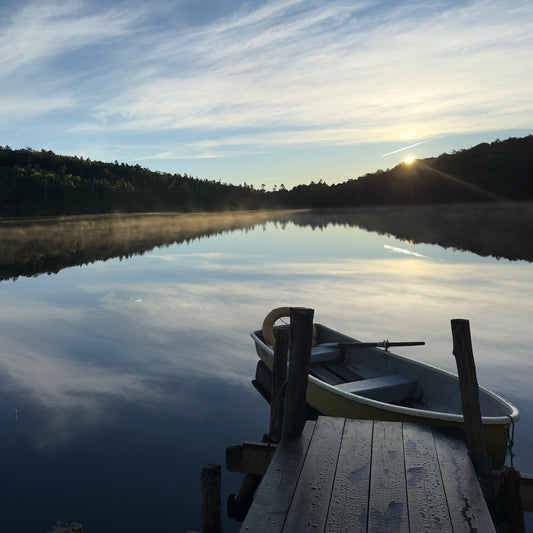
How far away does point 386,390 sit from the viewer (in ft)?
27.7

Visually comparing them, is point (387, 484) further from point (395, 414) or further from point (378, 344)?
point (378, 344)

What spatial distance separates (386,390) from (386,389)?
0.06 ft

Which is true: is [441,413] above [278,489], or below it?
above

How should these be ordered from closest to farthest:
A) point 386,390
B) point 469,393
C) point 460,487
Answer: point 460,487 < point 469,393 < point 386,390

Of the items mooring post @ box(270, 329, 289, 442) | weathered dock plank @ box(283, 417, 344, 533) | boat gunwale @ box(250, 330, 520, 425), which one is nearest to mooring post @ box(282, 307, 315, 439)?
weathered dock plank @ box(283, 417, 344, 533)

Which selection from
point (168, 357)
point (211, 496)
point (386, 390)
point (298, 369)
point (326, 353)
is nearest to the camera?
point (211, 496)

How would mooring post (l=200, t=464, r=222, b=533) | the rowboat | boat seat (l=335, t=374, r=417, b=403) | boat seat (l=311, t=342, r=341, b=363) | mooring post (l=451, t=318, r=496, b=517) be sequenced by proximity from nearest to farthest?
mooring post (l=451, t=318, r=496, b=517)
mooring post (l=200, t=464, r=222, b=533)
the rowboat
boat seat (l=335, t=374, r=417, b=403)
boat seat (l=311, t=342, r=341, b=363)

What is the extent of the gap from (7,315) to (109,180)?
14568cm

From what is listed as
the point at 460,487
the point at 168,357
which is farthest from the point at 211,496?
the point at 168,357

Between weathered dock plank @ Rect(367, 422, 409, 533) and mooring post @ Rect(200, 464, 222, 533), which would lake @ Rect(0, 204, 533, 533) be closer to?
mooring post @ Rect(200, 464, 222, 533)

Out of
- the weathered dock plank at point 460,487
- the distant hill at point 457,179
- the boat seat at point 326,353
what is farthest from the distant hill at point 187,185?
the weathered dock plank at point 460,487

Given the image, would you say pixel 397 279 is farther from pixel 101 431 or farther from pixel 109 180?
pixel 109 180

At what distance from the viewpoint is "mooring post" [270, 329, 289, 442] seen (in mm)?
6551

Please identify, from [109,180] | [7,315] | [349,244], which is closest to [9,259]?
[7,315]
